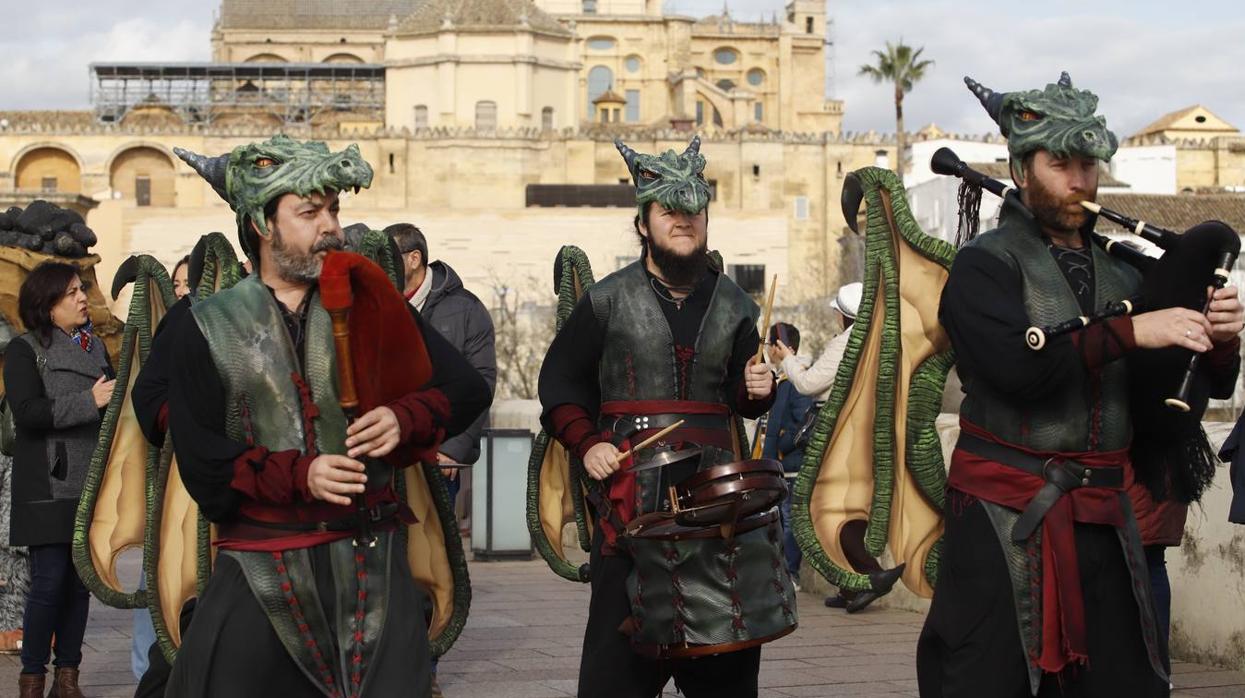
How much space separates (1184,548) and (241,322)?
5.52 meters

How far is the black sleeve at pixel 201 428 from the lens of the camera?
5008 mm

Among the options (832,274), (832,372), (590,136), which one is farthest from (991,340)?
(590,136)

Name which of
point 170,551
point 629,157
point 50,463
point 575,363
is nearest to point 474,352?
point 50,463

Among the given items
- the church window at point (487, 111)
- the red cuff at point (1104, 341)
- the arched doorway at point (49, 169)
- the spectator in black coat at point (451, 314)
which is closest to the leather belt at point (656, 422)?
the red cuff at point (1104, 341)

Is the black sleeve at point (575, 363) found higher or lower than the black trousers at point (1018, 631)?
higher

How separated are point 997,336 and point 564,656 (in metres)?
5.09

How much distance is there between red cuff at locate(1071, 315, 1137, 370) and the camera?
5.09m

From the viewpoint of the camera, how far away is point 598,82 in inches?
4719

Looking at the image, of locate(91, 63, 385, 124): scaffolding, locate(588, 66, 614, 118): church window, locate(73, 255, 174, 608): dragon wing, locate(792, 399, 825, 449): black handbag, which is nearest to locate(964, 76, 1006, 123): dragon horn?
locate(73, 255, 174, 608): dragon wing

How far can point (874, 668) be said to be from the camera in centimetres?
941

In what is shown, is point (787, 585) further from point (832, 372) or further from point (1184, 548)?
point (832, 372)

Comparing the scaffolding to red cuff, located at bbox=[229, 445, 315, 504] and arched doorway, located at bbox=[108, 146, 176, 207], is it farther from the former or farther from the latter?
red cuff, located at bbox=[229, 445, 315, 504]

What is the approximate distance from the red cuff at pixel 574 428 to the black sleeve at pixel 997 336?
4.57ft

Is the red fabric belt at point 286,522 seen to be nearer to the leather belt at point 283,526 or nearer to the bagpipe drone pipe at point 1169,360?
the leather belt at point 283,526
